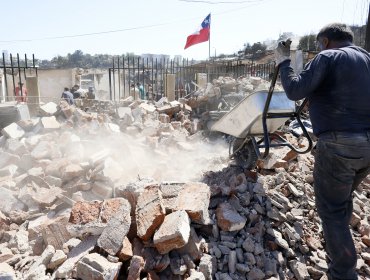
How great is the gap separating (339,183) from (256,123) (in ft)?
5.54

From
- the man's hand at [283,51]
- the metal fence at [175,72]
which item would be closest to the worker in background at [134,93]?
the metal fence at [175,72]

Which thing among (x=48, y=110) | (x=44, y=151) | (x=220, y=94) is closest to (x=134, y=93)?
(x=220, y=94)

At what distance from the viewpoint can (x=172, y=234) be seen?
2848mm

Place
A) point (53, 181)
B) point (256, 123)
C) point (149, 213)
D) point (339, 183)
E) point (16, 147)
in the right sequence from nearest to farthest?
point (339, 183) < point (149, 213) < point (256, 123) < point (53, 181) < point (16, 147)

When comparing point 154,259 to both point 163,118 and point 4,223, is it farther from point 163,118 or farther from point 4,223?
point 163,118

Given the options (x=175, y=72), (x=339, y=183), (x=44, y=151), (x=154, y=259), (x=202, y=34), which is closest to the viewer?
(x=339, y=183)

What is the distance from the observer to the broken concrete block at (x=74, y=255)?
2732 mm

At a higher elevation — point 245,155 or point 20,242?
point 245,155

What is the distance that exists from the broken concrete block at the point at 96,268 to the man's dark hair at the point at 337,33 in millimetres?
2709

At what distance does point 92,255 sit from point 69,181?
217 cm

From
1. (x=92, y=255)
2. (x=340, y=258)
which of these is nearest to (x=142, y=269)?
(x=92, y=255)

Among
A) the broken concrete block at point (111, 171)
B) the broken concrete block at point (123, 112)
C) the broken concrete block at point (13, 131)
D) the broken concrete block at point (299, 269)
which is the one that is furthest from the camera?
the broken concrete block at point (123, 112)

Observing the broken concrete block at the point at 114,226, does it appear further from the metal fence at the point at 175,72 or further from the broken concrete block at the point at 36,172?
the metal fence at the point at 175,72

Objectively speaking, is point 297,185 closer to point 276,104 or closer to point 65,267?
point 276,104
